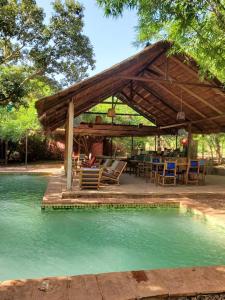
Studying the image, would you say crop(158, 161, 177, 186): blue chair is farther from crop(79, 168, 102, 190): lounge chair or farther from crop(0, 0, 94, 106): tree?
crop(0, 0, 94, 106): tree

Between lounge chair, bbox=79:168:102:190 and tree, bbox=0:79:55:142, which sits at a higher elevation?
tree, bbox=0:79:55:142

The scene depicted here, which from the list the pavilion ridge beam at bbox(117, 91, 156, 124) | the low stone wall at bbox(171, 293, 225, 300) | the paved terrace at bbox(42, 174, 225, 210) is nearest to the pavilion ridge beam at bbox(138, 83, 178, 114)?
the pavilion ridge beam at bbox(117, 91, 156, 124)

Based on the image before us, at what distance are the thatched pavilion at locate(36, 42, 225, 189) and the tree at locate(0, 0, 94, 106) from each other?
4.85 m

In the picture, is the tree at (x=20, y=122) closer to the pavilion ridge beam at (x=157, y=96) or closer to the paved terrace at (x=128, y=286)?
the pavilion ridge beam at (x=157, y=96)

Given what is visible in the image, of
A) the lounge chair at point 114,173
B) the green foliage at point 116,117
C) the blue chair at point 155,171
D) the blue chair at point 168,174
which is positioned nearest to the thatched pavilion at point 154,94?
the lounge chair at point 114,173

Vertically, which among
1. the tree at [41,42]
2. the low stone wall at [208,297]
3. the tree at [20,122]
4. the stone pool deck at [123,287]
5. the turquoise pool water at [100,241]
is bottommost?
the turquoise pool water at [100,241]

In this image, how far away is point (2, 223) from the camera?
6070mm

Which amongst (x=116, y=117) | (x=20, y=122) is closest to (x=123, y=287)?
(x=116, y=117)

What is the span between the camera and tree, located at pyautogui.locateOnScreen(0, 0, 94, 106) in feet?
48.8

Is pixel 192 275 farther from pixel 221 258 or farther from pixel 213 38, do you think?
pixel 213 38

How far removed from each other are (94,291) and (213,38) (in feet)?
15.3

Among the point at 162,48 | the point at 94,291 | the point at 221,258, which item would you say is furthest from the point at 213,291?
the point at 162,48

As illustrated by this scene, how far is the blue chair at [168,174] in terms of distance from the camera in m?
9.74

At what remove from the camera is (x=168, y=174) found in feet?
33.6
